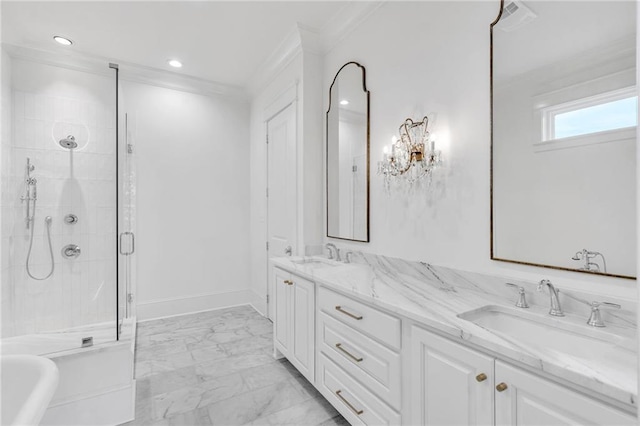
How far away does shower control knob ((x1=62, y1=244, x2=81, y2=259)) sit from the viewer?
9.15ft

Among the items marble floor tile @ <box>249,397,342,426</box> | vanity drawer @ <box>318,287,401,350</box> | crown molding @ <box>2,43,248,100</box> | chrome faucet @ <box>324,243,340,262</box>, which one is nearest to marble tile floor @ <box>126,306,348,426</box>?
marble floor tile @ <box>249,397,342,426</box>

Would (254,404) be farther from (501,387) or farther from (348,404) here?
(501,387)

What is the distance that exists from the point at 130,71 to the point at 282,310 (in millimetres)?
3107

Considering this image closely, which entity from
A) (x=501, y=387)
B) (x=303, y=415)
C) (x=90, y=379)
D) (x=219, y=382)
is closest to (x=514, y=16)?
(x=501, y=387)

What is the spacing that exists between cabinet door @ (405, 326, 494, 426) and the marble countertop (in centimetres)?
6

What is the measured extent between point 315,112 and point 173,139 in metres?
1.90

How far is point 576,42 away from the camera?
126cm

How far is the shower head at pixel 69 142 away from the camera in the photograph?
110 inches

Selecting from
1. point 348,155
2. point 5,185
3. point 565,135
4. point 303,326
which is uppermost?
point 348,155

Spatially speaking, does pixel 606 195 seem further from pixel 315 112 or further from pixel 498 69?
pixel 315 112

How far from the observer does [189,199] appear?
12.5 feet

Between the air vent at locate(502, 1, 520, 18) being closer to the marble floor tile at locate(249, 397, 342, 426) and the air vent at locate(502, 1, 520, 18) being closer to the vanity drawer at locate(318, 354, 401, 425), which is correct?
the vanity drawer at locate(318, 354, 401, 425)

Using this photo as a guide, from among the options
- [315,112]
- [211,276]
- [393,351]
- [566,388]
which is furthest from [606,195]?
[211,276]

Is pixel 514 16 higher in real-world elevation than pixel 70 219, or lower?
higher
